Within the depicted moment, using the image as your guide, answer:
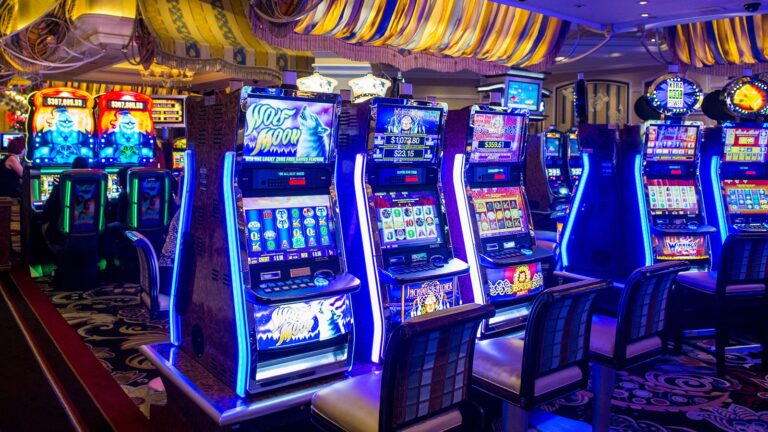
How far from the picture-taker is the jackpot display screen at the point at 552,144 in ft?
35.3

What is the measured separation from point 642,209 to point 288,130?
3.50m

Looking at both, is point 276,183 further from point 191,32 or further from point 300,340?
point 191,32

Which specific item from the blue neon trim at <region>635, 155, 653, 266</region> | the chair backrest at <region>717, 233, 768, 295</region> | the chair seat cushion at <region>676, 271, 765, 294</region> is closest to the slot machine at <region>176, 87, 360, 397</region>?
the chair backrest at <region>717, 233, 768, 295</region>

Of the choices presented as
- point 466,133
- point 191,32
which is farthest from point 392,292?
point 191,32

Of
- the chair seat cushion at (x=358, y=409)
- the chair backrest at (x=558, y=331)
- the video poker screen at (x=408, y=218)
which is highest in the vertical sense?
the video poker screen at (x=408, y=218)

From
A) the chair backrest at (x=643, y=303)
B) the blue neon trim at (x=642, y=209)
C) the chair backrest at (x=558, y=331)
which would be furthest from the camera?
the blue neon trim at (x=642, y=209)

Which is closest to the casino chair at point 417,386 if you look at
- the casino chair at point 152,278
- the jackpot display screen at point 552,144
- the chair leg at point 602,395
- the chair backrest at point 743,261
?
the chair leg at point 602,395

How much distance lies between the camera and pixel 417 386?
2291 mm

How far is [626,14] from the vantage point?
632cm

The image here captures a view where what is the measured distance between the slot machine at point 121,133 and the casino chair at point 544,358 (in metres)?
7.26

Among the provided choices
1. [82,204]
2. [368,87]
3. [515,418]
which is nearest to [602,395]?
[515,418]

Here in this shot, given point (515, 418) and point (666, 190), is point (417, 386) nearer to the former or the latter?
point (515, 418)

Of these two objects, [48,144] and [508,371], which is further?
[48,144]

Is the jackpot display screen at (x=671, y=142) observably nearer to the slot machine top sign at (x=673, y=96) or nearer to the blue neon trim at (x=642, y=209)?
the blue neon trim at (x=642, y=209)
